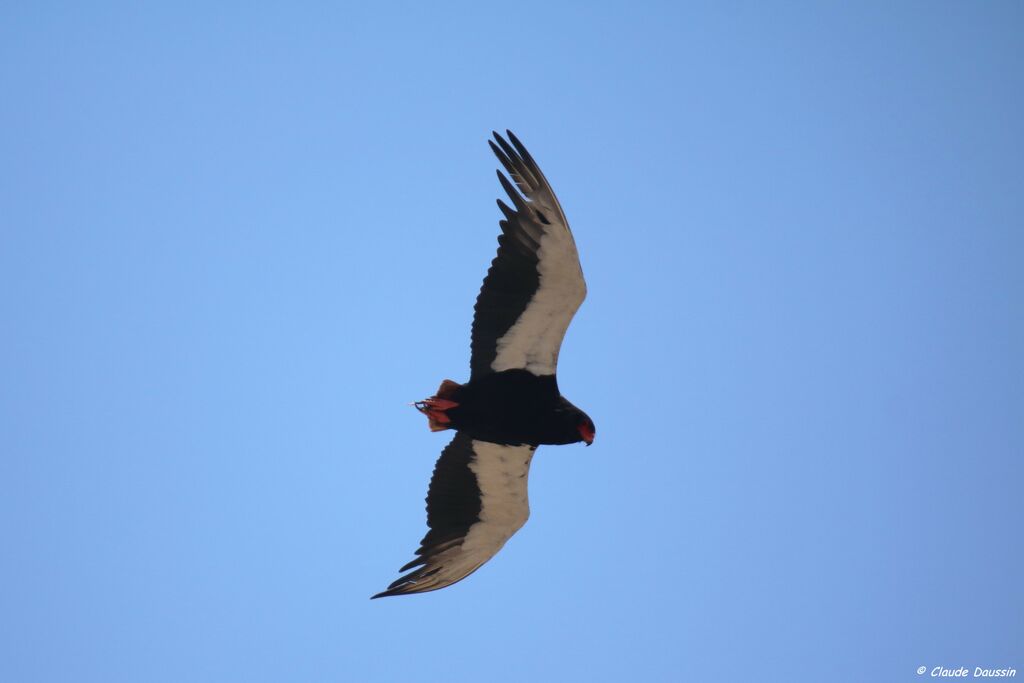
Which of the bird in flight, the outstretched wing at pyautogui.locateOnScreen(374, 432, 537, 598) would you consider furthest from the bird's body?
the outstretched wing at pyautogui.locateOnScreen(374, 432, 537, 598)

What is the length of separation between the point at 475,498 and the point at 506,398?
4.96 feet

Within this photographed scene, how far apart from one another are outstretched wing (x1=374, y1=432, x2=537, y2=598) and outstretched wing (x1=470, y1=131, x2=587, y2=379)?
3.95 ft

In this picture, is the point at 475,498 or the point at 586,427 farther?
the point at 475,498

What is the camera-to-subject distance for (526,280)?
1255cm

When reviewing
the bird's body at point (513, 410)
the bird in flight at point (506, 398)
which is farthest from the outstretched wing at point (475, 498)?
the bird's body at point (513, 410)

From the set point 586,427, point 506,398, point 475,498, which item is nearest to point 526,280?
point 506,398

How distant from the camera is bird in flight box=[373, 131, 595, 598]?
12453 mm

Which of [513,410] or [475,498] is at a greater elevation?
[513,410]

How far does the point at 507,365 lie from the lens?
13000mm

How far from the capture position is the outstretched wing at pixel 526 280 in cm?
1239

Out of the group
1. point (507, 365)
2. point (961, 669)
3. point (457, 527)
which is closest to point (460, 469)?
point (457, 527)

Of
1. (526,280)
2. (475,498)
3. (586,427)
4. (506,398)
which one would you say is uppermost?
(526,280)

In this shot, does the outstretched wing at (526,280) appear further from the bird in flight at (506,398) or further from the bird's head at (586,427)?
the bird's head at (586,427)

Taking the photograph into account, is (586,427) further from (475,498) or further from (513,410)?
(475,498)
